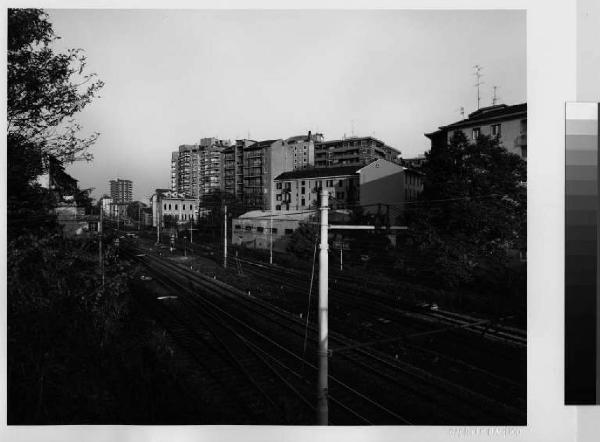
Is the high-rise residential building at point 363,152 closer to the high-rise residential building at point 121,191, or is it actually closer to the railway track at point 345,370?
the railway track at point 345,370

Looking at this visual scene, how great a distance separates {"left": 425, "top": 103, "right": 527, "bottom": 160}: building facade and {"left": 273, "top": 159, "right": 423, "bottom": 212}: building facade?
3.03 ft

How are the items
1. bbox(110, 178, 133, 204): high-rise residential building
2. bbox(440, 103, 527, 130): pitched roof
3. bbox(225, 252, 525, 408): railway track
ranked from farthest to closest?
bbox(110, 178, 133, 204): high-rise residential building < bbox(225, 252, 525, 408): railway track < bbox(440, 103, 527, 130): pitched roof

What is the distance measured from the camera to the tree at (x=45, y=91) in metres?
3.74

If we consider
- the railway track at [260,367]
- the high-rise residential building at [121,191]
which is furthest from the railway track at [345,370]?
the high-rise residential building at [121,191]

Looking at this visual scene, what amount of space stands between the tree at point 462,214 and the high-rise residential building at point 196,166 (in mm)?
3129

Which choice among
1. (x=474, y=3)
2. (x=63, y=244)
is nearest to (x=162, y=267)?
(x=63, y=244)

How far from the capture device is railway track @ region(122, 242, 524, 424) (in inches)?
138

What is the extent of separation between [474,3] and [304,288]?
181 inches

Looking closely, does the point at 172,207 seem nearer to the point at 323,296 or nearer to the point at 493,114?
the point at 323,296

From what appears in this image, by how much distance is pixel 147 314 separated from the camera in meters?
4.70

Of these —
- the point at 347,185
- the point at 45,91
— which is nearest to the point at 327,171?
the point at 347,185

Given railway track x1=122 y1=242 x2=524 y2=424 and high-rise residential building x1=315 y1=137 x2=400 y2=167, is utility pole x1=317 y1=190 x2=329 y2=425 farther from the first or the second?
high-rise residential building x1=315 y1=137 x2=400 y2=167

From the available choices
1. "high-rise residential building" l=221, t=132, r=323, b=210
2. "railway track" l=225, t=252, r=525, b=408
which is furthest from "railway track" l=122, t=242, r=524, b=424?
"high-rise residential building" l=221, t=132, r=323, b=210

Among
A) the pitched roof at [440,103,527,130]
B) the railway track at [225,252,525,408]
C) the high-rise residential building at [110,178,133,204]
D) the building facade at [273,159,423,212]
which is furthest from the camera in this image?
the building facade at [273,159,423,212]
